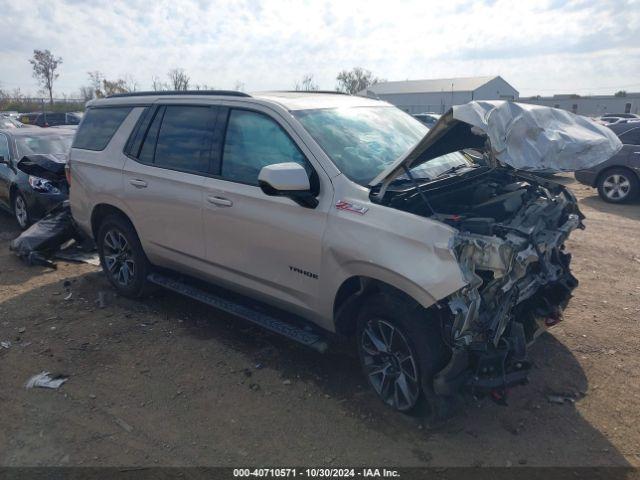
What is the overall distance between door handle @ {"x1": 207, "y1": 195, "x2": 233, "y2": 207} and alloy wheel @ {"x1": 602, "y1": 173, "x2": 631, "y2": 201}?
30.9 ft

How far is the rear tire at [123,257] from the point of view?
17.1 feet

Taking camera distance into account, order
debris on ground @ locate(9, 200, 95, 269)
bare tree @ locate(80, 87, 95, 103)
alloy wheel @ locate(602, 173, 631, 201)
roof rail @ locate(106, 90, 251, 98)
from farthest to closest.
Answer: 1. bare tree @ locate(80, 87, 95, 103)
2. alloy wheel @ locate(602, 173, 631, 201)
3. debris on ground @ locate(9, 200, 95, 269)
4. roof rail @ locate(106, 90, 251, 98)

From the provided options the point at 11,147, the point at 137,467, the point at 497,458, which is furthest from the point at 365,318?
the point at 11,147

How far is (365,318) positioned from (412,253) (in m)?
0.65

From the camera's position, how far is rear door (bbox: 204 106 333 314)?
361cm

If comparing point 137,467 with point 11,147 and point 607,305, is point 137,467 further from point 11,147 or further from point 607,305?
point 11,147

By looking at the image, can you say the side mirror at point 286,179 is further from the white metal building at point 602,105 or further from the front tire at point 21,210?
the white metal building at point 602,105

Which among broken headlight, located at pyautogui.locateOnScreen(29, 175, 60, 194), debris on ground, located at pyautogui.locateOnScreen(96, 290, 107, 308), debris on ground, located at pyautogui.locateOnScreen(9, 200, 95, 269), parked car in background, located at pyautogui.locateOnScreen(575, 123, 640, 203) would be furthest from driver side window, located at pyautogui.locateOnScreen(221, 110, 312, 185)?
parked car in background, located at pyautogui.locateOnScreen(575, 123, 640, 203)

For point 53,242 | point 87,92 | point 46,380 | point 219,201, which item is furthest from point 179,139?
point 87,92

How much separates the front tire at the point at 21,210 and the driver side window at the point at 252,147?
5.20 m

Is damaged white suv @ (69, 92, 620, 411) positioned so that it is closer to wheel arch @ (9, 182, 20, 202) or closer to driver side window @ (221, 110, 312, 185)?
driver side window @ (221, 110, 312, 185)

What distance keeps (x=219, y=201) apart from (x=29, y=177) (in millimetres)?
5211

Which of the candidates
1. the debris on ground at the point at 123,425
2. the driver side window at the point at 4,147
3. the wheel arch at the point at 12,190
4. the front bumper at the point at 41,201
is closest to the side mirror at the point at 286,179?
the debris on ground at the point at 123,425

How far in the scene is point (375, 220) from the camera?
10.7ft
